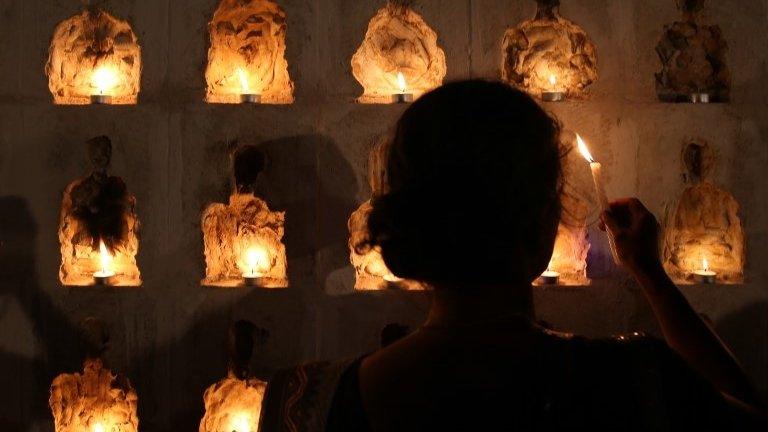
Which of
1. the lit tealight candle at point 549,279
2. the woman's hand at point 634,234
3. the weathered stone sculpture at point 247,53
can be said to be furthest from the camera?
the weathered stone sculpture at point 247,53

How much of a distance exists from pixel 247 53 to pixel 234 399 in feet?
2.76

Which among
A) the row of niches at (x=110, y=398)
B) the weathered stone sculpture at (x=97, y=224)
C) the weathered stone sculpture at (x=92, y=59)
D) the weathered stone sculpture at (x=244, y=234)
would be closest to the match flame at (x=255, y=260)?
the weathered stone sculpture at (x=244, y=234)

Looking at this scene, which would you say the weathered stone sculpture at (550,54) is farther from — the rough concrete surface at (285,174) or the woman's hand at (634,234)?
the woman's hand at (634,234)

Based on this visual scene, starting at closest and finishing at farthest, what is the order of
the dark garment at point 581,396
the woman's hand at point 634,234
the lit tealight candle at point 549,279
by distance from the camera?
the dark garment at point 581,396 → the woman's hand at point 634,234 → the lit tealight candle at point 549,279

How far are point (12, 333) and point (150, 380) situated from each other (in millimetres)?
369

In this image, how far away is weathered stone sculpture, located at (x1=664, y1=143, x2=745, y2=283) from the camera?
228 cm

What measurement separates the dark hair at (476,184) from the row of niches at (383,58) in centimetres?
133

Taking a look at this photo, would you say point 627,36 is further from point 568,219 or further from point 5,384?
point 5,384

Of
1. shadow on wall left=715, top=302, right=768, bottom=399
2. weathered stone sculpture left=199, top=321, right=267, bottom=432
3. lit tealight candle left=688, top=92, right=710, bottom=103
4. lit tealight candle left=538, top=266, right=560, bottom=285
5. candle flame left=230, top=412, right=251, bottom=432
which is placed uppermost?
lit tealight candle left=688, top=92, right=710, bottom=103

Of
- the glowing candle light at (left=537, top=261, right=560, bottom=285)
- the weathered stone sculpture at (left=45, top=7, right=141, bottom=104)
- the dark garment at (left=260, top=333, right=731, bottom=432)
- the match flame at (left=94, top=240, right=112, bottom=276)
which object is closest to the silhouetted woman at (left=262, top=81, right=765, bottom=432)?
the dark garment at (left=260, top=333, right=731, bottom=432)

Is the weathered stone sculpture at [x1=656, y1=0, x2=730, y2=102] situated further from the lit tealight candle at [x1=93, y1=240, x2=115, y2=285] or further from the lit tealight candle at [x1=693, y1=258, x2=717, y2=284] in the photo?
the lit tealight candle at [x1=93, y1=240, x2=115, y2=285]

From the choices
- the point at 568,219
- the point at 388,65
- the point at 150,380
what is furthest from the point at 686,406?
the point at 150,380

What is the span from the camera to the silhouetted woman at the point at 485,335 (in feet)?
2.98

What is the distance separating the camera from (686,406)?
2.98 feet
